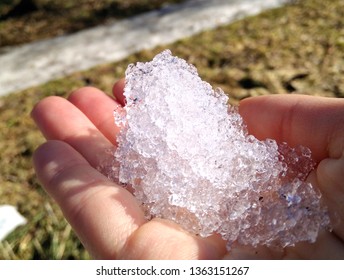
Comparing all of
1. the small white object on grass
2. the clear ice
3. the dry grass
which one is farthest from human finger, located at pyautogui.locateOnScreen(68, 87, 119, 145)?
the dry grass

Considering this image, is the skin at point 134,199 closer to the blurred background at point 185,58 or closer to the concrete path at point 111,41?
the blurred background at point 185,58

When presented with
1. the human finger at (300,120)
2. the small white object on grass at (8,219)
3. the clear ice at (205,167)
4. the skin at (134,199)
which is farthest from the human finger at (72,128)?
the small white object on grass at (8,219)

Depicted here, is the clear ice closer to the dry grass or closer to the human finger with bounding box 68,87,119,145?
the human finger with bounding box 68,87,119,145

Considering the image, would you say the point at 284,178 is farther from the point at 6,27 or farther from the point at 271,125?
the point at 6,27

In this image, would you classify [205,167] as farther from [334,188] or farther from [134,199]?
[334,188]

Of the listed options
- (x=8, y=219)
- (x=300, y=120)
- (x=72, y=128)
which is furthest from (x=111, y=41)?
(x=300, y=120)

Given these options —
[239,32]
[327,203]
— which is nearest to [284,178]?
[327,203]

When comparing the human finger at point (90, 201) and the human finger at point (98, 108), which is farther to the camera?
the human finger at point (98, 108)
